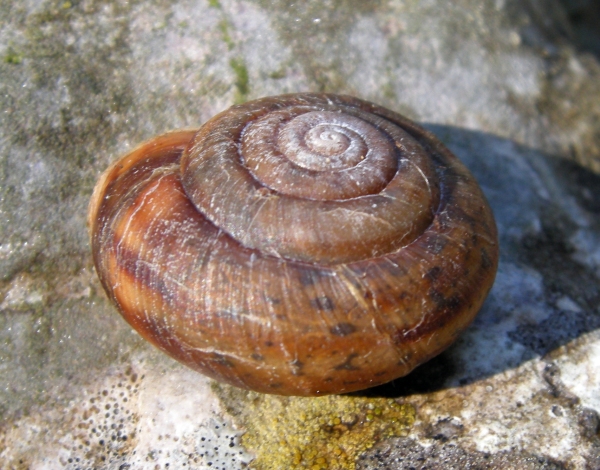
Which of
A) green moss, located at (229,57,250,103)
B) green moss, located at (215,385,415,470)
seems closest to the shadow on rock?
green moss, located at (215,385,415,470)

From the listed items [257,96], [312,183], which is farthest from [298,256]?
[257,96]

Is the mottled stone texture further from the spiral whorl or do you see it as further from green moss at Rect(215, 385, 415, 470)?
the spiral whorl

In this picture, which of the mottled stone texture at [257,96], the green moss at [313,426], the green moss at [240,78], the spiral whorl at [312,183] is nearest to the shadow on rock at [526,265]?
the mottled stone texture at [257,96]

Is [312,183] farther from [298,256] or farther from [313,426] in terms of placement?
[313,426]

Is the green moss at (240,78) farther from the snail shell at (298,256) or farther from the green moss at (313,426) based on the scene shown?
the green moss at (313,426)

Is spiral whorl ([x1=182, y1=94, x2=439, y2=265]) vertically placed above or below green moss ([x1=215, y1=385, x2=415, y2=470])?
above

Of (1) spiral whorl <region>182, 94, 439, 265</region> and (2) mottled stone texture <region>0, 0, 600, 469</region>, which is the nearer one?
(1) spiral whorl <region>182, 94, 439, 265</region>

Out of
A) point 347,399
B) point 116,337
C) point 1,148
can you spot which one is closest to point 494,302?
point 347,399
